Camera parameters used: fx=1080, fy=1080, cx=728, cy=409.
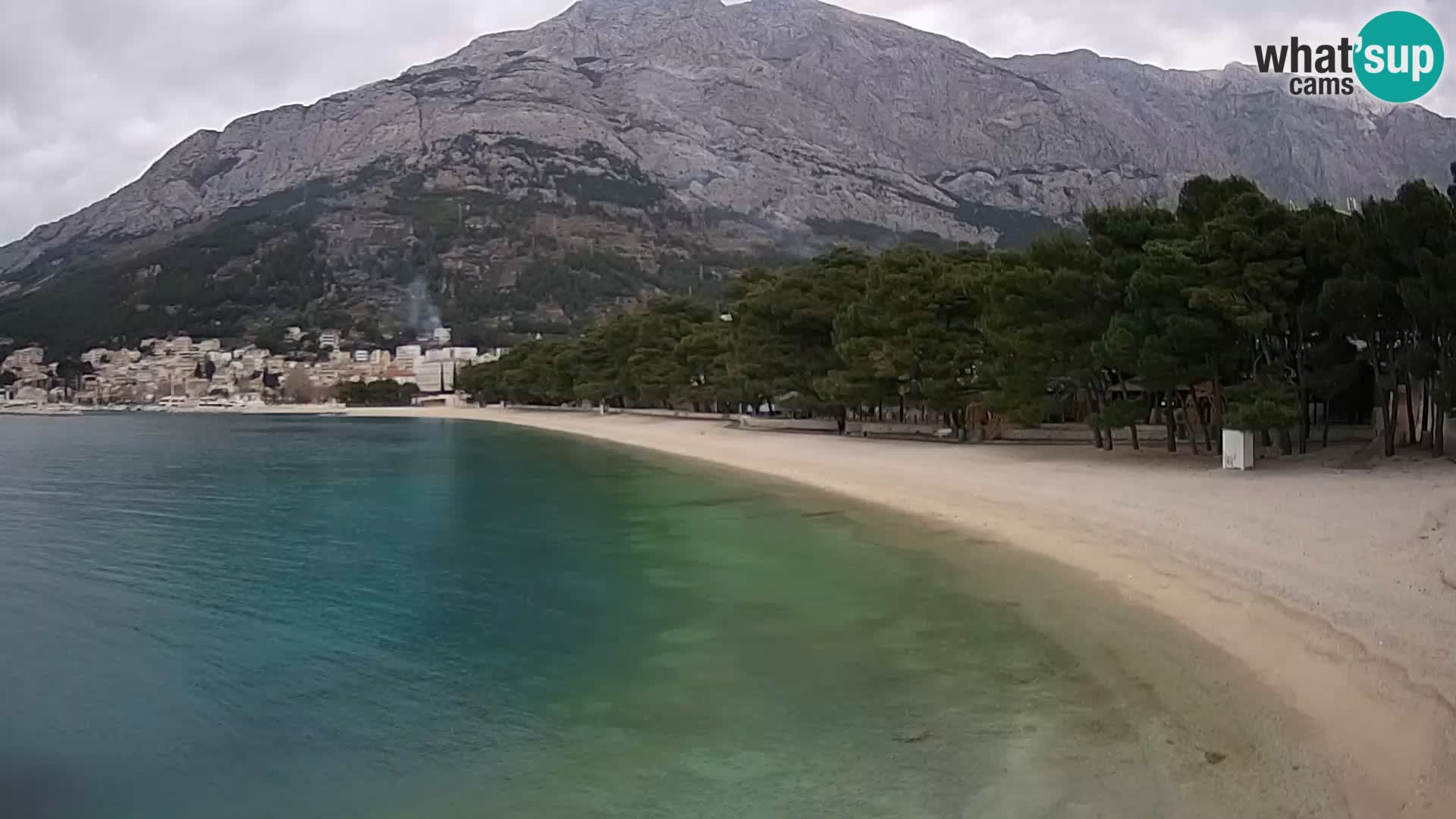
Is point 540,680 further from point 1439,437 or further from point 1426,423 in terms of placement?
point 1426,423

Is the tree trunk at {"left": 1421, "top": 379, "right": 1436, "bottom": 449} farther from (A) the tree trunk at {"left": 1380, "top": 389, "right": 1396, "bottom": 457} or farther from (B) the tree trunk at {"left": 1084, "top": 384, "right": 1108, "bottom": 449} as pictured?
(B) the tree trunk at {"left": 1084, "top": 384, "right": 1108, "bottom": 449}

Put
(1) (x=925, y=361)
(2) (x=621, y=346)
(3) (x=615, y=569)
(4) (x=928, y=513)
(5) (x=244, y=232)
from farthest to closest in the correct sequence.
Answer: (5) (x=244, y=232)
(2) (x=621, y=346)
(1) (x=925, y=361)
(4) (x=928, y=513)
(3) (x=615, y=569)

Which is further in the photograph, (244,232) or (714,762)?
(244,232)

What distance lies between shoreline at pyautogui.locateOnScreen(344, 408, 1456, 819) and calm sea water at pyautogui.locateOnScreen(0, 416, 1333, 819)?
1.42 m

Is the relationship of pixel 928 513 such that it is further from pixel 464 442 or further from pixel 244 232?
pixel 244 232

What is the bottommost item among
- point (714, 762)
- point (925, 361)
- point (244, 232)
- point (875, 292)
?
point (714, 762)

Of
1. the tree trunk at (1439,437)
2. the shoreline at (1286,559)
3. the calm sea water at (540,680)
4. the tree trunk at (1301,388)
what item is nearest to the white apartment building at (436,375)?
the shoreline at (1286,559)

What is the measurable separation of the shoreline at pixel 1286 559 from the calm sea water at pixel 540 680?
1418 millimetres

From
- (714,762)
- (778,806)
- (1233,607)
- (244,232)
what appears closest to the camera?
(778,806)

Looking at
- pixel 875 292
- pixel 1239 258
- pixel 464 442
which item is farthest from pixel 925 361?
pixel 464 442

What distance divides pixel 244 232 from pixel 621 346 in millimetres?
126484

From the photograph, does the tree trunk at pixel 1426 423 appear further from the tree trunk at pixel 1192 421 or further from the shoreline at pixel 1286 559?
the tree trunk at pixel 1192 421

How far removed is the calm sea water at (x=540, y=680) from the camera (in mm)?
7168

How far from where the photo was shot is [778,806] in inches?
265
